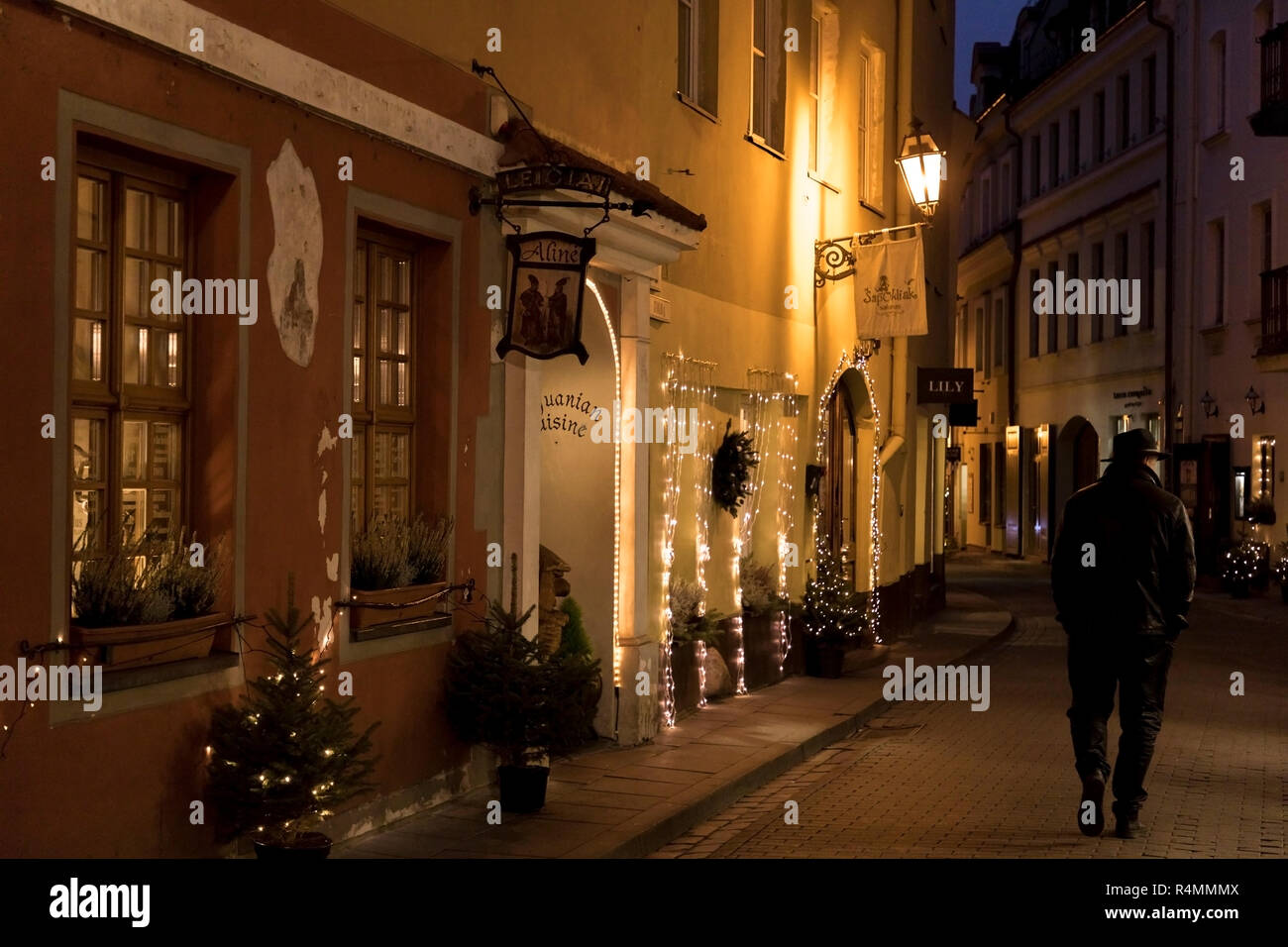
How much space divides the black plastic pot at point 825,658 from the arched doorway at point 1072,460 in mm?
25675

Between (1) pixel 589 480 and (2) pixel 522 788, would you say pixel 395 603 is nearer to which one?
(2) pixel 522 788

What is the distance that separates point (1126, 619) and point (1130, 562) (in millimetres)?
313

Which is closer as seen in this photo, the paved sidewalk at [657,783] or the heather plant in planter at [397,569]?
the paved sidewalk at [657,783]

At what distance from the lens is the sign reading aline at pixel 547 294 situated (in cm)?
958

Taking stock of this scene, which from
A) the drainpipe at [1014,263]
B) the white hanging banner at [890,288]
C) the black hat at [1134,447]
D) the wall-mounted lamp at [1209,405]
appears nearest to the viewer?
the black hat at [1134,447]

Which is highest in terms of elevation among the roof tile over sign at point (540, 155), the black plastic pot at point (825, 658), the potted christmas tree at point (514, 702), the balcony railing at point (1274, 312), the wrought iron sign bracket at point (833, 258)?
the balcony railing at point (1274, 312)

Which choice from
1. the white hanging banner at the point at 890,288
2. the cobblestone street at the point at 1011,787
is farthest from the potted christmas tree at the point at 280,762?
the white hanging banner at the point at 890,288

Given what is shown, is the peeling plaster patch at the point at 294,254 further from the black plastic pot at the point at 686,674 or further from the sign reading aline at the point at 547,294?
the black plastic pot at the point at 686,674

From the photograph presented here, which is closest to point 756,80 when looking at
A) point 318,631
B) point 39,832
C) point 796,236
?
point 796,236

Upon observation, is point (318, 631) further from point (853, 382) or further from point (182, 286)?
point (853, 382)

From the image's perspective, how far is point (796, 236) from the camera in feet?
52.9

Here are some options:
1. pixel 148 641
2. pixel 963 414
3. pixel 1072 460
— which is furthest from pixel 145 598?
pixel 1072 460

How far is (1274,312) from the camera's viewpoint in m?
27.9

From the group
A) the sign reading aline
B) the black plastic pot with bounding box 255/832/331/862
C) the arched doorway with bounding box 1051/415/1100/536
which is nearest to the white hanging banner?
the sign reading aline
